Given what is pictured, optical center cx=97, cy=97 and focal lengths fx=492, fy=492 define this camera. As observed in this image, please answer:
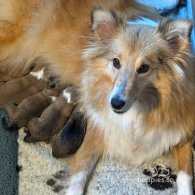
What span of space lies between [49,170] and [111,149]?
0.36 meters

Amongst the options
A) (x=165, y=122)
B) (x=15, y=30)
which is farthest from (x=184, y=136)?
(x=15, y=30)

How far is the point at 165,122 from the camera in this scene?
2.48 meters

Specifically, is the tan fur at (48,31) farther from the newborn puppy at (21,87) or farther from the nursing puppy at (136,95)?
the nursing puppy at (136,95)

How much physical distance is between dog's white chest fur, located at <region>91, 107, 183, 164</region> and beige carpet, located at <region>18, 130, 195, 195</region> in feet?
0.25

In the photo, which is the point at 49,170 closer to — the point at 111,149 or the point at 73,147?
the point at 73,147

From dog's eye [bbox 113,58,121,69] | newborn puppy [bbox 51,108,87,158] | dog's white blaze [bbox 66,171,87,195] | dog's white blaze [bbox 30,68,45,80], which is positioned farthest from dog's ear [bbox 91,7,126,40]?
dog's white blaze [bbox 66,171,87,195]

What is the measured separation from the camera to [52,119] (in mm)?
2715

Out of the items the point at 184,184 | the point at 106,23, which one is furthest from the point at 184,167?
the point at 106,23

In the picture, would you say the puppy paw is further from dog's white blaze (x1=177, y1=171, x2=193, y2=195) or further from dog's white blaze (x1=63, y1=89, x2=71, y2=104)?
dog's white blaze (x1=177, y1=171, x2=193, y2=195)

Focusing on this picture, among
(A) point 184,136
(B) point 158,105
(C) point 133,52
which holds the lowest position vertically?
(A) point 184,136

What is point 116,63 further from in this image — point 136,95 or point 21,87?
point 21,87

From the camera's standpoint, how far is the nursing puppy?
7.50ft

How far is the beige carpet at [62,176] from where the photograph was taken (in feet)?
8.55

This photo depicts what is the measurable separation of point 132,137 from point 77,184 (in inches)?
15.1
